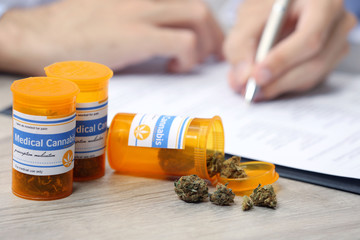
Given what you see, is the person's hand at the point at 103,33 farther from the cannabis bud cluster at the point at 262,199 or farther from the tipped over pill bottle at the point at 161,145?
the cannabis bud cluster at the point at 262,199

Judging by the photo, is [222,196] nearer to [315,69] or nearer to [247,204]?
[247,204]

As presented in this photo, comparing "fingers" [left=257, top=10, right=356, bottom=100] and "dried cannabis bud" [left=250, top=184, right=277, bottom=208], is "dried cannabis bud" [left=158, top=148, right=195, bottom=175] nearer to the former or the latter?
"dried cannabis bud" [left=250, top=184, right=277, bottom=208]

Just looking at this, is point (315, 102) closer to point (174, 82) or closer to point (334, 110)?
point (334, 110)

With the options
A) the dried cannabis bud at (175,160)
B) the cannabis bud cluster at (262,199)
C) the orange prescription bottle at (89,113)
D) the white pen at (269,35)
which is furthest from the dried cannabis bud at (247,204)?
the white pen at (269,35)

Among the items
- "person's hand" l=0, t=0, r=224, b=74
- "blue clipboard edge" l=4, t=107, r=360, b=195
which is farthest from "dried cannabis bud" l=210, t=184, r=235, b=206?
"person's hand" l=0, t=0, r=224, b=74

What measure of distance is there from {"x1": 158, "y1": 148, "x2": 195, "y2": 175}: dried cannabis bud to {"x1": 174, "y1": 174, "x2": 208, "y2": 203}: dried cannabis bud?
4cm

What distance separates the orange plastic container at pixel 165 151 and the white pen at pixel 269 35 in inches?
12.8

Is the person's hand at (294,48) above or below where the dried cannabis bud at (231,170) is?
above

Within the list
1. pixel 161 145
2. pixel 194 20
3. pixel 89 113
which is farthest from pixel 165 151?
pixel 194 20

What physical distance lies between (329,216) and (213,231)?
0.54 ft

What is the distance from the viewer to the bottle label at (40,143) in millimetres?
614

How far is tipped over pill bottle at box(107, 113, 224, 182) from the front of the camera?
2.30 feet

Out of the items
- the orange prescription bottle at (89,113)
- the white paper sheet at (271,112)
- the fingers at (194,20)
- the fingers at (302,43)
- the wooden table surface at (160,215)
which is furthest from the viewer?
the fingers at (194,20)

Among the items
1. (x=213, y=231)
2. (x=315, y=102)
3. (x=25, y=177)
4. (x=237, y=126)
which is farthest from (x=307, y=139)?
(x=25, y=177)
